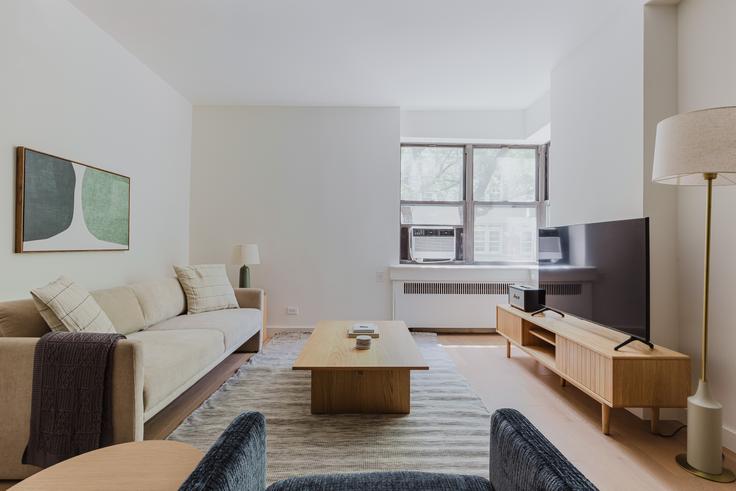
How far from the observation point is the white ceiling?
2605 mm

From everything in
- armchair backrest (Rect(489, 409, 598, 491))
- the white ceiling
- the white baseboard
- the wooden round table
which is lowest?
the white baseboard

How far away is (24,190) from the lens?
2215 millimetres

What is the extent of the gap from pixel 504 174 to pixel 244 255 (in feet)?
11.1

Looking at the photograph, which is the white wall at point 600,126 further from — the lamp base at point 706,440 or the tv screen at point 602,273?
the lamp base at point 706,440

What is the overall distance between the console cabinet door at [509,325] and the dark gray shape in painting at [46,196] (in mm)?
3534

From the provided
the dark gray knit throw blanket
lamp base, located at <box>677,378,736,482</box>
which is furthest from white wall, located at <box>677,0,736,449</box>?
the dark gray knit throw blanket

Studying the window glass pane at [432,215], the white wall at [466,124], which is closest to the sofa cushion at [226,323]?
the window glass pane at [432,215]

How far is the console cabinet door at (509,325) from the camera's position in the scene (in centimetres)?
324

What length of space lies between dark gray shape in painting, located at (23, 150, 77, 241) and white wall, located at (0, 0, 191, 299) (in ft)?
0.24

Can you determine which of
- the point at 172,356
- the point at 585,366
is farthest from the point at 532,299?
the point at 172,356

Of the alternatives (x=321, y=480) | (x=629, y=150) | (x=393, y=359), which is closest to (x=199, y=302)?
(x=393, y=359)

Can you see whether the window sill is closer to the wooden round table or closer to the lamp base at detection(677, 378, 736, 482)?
the lamp base at detection(677, 378, 736, 482)

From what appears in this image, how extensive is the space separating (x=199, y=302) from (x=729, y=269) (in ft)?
12.6

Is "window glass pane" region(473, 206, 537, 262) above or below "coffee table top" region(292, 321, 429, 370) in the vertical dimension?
above
